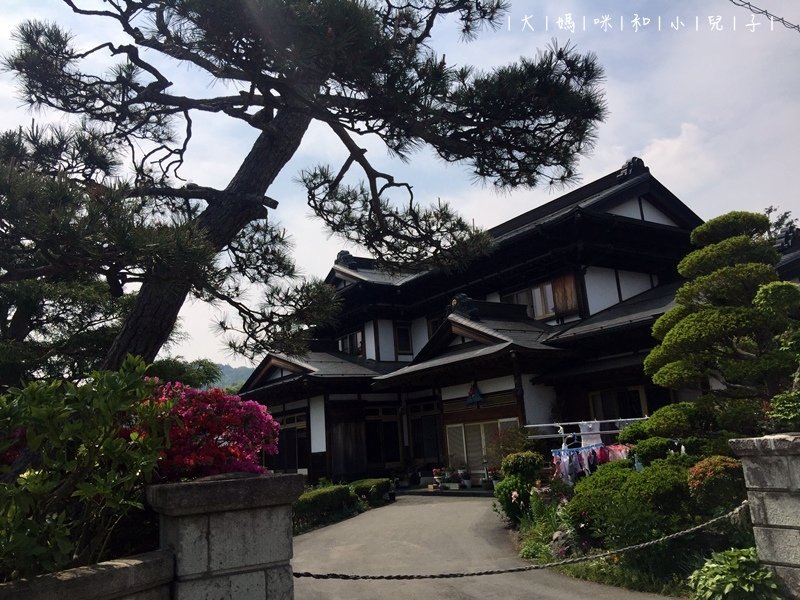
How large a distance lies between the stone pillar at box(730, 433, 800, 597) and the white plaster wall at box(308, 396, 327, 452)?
1774 cm

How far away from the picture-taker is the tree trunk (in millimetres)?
5266

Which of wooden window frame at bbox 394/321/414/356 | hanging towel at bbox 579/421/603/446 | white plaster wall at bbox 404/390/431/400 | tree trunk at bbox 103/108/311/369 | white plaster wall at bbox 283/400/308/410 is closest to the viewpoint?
tree trunk at bbox 103/108/311/369

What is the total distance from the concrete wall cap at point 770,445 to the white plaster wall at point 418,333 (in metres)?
18.3

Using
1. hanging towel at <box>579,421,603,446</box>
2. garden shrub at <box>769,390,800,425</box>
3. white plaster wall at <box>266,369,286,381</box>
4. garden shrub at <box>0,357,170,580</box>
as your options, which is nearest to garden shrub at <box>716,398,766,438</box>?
garden shrub at <box>769,390,800,425</box>

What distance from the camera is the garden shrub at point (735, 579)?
5.39m

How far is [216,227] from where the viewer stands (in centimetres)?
600

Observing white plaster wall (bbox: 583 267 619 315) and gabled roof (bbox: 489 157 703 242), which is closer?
white plaster wall (bbox: 583 267 619 315)

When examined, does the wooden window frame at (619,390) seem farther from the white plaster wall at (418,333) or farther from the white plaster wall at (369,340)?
the white plaster wall at (369,340)

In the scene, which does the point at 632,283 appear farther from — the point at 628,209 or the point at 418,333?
the point at 418,333

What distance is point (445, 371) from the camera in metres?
17.9

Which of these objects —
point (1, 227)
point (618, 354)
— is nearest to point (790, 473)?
point (1, 227)

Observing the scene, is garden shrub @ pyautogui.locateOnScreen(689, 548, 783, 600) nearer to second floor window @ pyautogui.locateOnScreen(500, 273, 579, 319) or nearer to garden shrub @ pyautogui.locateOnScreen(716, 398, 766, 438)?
garden shrub @ pyautogui.locateOnScreen(716, 398, 766, 438)

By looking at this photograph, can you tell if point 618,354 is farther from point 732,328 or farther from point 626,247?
point 732,328

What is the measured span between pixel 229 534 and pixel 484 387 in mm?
15192
